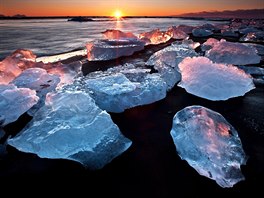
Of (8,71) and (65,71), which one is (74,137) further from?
(8,71)

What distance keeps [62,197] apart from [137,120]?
2.91 feet

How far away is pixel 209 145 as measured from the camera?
1323 millimetres

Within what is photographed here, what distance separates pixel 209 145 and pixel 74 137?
0.81 metres

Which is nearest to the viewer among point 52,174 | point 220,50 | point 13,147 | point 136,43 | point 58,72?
point 52,174

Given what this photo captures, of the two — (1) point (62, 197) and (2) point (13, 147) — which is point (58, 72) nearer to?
(2) point (13, 147)

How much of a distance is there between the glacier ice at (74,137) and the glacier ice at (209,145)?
361 mm

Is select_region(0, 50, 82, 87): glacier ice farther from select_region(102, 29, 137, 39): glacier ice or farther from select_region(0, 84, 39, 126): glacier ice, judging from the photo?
select_region(102, 29, 137, 39): glacier ice

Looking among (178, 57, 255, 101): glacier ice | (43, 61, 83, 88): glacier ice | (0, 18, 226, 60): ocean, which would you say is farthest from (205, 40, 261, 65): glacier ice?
(0, 18, 226, 60): ocean

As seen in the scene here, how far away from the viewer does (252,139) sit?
153 cm

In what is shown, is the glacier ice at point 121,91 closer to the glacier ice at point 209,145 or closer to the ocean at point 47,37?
the glacier ice at point 209,145

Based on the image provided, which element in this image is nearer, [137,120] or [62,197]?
[62,197]

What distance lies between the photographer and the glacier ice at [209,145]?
1.18 meters

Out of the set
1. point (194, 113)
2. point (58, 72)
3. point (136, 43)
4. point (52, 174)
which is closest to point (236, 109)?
point (194, 113)

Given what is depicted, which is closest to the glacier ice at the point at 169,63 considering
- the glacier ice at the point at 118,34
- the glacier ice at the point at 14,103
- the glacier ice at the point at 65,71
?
the glacier ice at the point at 65,71
